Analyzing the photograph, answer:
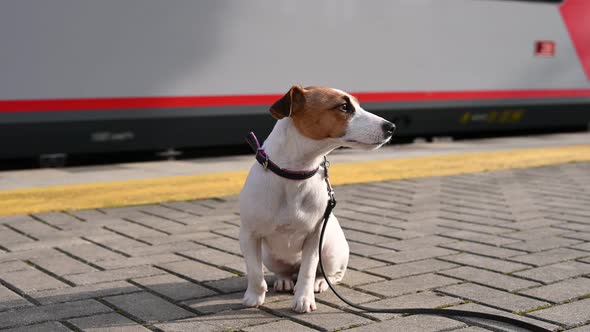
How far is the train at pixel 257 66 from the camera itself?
7.01 metres

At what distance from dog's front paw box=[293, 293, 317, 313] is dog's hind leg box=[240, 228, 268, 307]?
0.49 ft

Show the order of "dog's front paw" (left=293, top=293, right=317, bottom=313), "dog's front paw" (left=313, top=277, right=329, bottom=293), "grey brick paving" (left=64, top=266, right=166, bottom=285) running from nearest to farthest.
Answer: "dog's front paw" (left=293, top=293, right=317, bottom=313) < "dog's front paw" (left=313, top=277, right=329, bottom=293) < "grey brick paving" (left=64, top=266, right=166, bottom=285)

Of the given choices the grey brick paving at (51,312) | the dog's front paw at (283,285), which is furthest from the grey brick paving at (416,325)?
the grey brick paving at (51,312)

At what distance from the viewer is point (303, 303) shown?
3025 mm

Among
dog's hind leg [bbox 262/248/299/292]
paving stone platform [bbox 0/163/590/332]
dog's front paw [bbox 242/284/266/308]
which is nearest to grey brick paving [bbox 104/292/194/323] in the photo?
paving stone platform [bbox 0/163/590/332]

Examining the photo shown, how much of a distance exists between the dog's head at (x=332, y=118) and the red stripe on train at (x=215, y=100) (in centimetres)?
466

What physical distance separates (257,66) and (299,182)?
5287 millimetres

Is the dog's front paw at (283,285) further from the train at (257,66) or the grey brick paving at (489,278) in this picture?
the train at (257,66)

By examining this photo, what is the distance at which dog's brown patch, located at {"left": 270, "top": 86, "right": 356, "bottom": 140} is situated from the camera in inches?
114

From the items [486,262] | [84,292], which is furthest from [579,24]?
[84,292]

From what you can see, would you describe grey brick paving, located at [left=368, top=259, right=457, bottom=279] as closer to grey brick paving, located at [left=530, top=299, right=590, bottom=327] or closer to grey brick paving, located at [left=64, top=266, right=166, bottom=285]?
grey brick paving, located at [left=530, top=299, right=590, bottom=327]

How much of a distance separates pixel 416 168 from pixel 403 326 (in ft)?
15.6

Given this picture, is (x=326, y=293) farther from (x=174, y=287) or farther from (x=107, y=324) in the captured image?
(x=107, y=324)

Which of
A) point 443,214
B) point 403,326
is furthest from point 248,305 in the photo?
point 443,214
